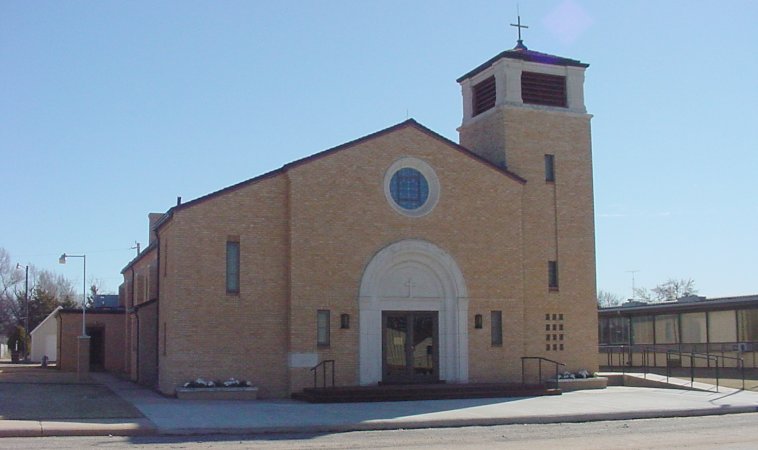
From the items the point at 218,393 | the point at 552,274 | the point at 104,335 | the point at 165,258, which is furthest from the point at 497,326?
the point at 104,335

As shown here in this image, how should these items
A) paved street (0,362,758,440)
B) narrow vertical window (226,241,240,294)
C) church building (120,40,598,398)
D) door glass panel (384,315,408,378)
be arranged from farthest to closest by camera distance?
door glass panel (384,315,408,378)
narrow vertical window (226,241,240,294)
church building (120,40,598,398)
paved street (0,362,758,440)

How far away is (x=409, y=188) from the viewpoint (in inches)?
1169

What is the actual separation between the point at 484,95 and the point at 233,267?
→ 12138mm

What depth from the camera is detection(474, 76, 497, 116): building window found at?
1302 inches

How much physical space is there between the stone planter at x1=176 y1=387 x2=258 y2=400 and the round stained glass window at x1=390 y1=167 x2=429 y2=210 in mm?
7744

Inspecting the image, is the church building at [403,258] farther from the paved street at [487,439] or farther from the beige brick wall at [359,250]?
the paved street at [487,439]

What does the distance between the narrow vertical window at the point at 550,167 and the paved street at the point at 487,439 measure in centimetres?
1312

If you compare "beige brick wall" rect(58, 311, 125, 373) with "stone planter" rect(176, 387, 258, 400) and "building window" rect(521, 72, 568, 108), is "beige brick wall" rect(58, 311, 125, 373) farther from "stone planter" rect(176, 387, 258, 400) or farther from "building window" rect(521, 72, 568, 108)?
"building window" rect(521, 72, 568, 108)

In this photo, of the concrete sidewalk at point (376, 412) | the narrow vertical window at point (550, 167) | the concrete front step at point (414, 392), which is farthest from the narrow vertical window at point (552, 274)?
the concrete front step at point (414, 392)

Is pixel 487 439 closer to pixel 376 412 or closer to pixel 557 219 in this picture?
pixel 376 412

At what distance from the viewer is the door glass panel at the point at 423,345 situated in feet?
96.2

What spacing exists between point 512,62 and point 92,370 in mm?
26660

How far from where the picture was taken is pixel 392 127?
2952 cm

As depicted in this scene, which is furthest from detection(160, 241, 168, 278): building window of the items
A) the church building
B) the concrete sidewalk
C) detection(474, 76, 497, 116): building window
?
detection(474, 76, 497, 116): building window
